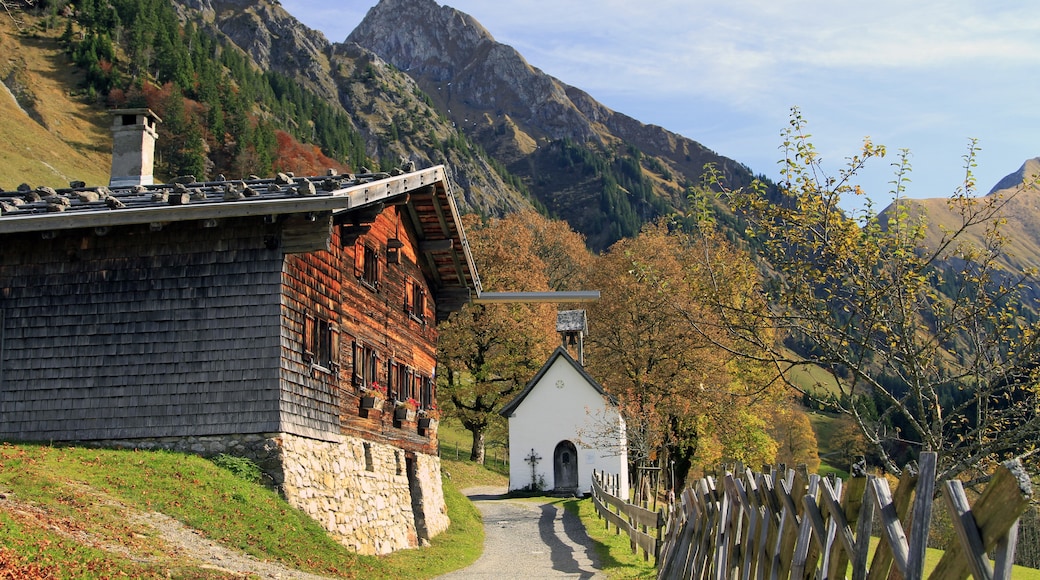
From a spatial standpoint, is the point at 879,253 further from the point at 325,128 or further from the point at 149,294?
the point at 325,128

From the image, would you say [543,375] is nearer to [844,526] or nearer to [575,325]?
[575,325]

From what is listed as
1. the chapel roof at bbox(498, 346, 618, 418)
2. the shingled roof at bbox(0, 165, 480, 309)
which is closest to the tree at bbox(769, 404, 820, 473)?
Answer: the chapel roof at bbox(498, 346, 618, 418)

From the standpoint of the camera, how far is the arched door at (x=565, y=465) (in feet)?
148

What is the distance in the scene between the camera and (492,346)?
4838 cm

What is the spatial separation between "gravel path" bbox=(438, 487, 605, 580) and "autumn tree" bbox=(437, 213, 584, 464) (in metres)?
11.3

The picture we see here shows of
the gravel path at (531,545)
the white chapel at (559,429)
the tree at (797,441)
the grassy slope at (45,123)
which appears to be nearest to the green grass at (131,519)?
the gravel path at (531,545)

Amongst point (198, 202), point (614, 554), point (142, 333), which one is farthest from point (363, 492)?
point (198, 202)

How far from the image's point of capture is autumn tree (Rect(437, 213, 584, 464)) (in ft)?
156

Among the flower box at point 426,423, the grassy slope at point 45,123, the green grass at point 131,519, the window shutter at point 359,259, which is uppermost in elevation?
the grassy slope at point 45,123

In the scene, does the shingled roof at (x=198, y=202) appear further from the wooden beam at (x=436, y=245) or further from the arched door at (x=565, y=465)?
the arched door at (x=565, y=465)

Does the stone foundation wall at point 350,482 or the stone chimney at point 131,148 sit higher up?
the stone chimney at point 131,148

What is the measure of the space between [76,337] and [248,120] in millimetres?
96556

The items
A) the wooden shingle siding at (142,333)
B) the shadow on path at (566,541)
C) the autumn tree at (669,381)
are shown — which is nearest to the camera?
the wooden shingle siding at (142,333)

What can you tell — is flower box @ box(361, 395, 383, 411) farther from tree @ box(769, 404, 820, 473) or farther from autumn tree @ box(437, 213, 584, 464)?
tree @ box(769, 404, 820, 473)
